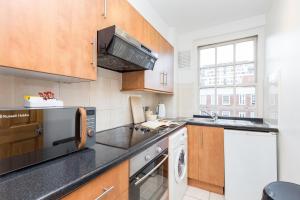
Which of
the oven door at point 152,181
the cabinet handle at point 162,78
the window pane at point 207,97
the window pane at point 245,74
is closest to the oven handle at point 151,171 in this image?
the oven door at point 152,181

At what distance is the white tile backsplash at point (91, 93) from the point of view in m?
0.90

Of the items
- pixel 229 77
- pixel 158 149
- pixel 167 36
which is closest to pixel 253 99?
pixel 229 77

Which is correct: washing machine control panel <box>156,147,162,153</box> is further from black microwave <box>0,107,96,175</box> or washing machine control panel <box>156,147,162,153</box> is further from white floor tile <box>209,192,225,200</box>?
white floor tile <box>209,192,225,200</box>

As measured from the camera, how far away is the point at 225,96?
258cm

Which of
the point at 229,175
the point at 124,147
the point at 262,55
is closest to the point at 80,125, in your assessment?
the point at 124,147

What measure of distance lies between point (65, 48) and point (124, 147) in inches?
27.3

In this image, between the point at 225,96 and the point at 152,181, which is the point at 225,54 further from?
the point at 152,181

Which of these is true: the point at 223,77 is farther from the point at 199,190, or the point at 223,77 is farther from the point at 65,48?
the point at 65,48

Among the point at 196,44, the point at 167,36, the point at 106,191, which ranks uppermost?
the point at 167,36

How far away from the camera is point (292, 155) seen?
1.22 m

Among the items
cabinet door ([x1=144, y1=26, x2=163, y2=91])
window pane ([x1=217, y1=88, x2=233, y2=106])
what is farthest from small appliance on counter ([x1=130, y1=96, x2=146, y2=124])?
window pane ([x1=217, y1=88, x2=233, y2=106])

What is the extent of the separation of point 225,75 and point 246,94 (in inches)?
17.6

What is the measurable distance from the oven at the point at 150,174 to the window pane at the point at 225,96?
1.61m

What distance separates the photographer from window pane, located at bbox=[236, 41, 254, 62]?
2396 mm
